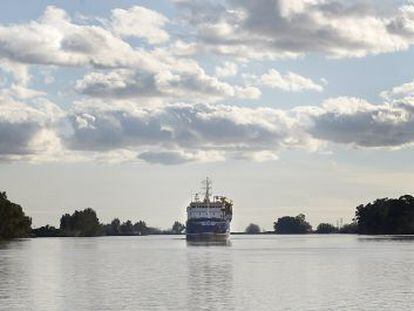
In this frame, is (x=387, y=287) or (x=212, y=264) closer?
(x=387, y=287)

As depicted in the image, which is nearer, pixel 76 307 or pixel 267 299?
pixel 76 307

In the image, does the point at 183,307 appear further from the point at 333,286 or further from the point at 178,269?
the point at 178,269

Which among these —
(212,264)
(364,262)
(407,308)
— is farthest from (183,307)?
(364,262)

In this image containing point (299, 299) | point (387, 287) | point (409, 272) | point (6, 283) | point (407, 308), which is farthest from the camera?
point (409, 272)

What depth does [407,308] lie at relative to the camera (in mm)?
57844

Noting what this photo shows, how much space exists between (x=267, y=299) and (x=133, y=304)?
994 centimetres

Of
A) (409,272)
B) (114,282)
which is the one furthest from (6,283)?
(409,272)

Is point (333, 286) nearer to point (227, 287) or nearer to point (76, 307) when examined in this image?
point (227, 287)

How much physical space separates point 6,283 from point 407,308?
38.8 meters

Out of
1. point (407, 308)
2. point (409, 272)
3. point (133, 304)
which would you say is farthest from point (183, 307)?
point (409, 272)

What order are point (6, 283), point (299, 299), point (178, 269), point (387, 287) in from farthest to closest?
point (178, 269)
point (6, 283)
point (387, 287)
point (299, 299)

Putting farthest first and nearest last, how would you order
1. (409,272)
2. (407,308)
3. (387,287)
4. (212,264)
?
(212,264), (409,272), (387,287), (407,308)

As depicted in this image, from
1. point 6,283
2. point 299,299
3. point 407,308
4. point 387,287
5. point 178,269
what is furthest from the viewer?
point 178,269

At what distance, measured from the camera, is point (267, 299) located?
6400 cm
